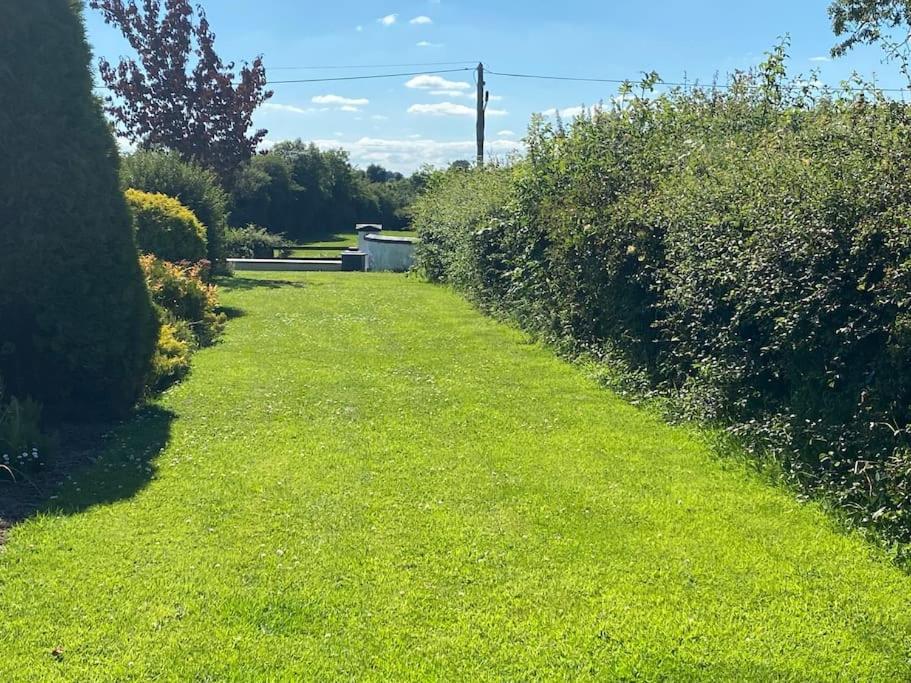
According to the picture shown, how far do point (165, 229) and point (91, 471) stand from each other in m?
8.85

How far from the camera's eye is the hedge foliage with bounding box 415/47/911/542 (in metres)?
4.59

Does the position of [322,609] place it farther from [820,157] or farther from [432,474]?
[820,157]

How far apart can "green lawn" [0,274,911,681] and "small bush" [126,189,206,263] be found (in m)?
7.04

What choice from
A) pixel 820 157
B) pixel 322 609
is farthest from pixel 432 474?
pixel 820 157

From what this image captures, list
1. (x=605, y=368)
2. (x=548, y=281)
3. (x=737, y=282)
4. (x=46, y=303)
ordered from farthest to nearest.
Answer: (x=548, y=281)
(x=605, y=368)
(x=46, y=303)
(x=737, y=282)

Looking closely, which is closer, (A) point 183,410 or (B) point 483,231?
(A) point 183,410

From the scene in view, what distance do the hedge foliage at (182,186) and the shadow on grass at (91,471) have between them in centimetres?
1040

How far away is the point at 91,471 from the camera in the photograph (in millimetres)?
5367

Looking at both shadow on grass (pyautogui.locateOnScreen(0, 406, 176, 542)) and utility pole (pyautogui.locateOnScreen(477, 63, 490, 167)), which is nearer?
shadow on grass (pyautogui.locateOnScreen(0, 406, 176, 542))

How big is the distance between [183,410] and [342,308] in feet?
25.2

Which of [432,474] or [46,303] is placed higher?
[46,303]

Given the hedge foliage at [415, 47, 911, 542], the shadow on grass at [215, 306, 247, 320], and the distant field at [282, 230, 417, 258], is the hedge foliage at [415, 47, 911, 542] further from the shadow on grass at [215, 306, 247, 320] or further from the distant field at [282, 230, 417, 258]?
the distant field at [282, 230, 417, 258]

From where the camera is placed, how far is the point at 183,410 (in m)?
7.05

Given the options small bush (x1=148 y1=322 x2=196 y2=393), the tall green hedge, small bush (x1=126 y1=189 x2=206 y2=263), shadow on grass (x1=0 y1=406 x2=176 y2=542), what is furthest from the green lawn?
small bush (x1=126 y1=189 x2=206 y2=263)
